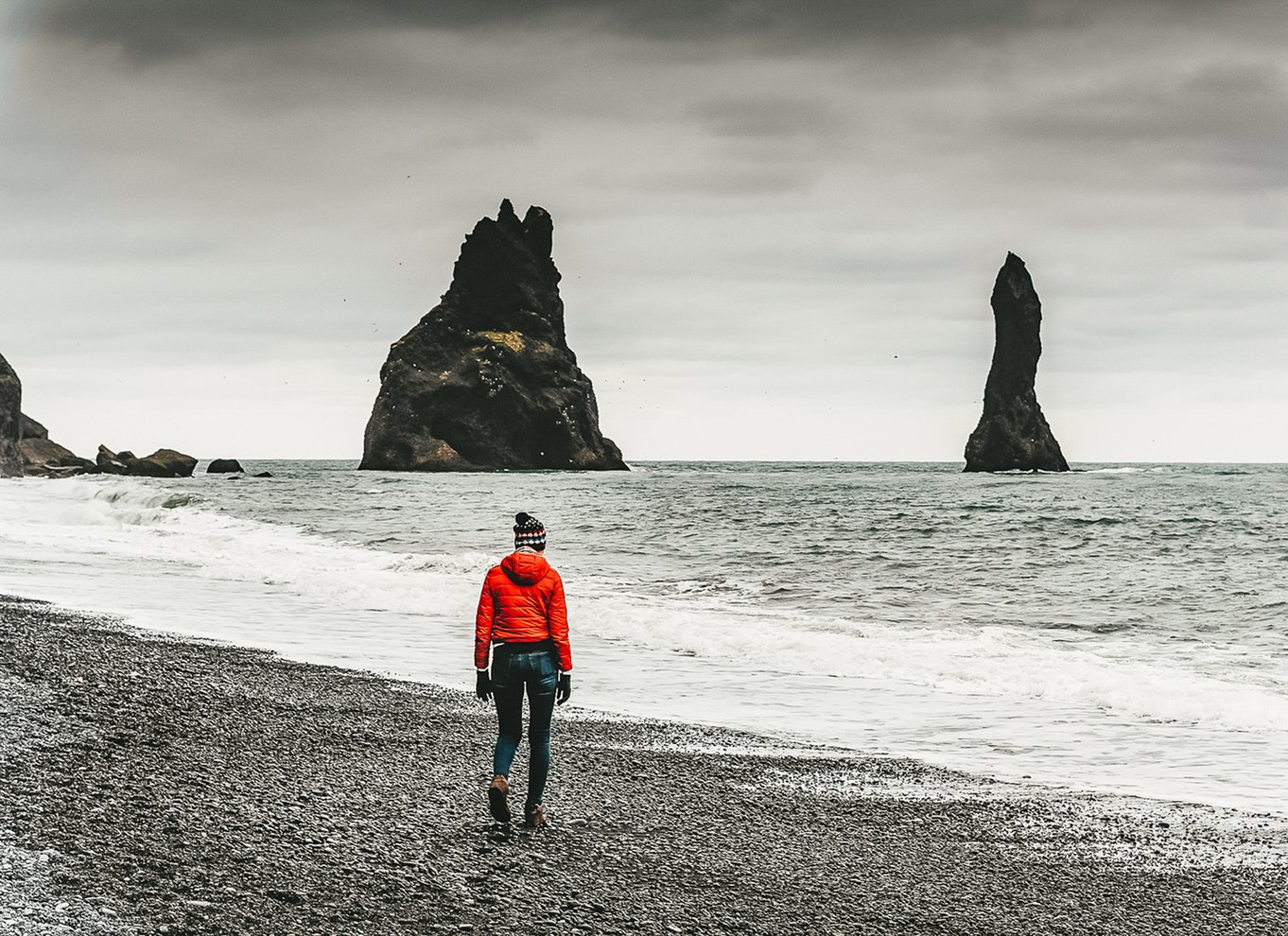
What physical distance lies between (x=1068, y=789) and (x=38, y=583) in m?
20.5

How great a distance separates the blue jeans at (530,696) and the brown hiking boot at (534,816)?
0.05 m

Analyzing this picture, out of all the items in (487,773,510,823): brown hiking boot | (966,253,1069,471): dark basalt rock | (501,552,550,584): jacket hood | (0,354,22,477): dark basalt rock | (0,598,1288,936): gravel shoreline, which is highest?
(966,253,1069,471): dark basalt rock

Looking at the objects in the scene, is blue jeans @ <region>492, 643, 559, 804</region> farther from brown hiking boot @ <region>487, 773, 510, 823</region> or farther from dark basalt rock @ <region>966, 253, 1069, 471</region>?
dark basalt rock @ <region>966, 253, 1069, 471</region>

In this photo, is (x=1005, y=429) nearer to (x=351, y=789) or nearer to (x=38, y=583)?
(x=38, y=583)

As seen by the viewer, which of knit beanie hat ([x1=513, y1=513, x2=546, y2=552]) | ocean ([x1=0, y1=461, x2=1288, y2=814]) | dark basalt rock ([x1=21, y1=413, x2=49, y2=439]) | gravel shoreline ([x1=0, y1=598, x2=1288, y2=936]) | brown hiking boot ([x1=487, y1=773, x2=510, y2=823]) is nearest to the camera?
gravel shoreline ([x1=0, y1=598, x2=1288, y2=936])

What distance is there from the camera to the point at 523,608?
27.1 ft

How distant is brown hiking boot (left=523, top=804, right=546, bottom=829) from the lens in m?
8.14

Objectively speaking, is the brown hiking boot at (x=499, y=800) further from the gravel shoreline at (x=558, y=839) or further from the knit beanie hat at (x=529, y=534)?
the knit beanie hat at (x=529, y=534)

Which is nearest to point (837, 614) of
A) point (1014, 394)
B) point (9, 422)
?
point (9, 422)

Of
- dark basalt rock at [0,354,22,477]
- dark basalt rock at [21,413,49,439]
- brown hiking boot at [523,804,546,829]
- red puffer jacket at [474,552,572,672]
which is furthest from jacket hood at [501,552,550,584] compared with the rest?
dark basalt rock at [21,413,49,439]

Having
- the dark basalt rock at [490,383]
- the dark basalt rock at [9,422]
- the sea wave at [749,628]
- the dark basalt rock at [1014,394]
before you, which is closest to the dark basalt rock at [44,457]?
the dark basalt rock at [9,422]

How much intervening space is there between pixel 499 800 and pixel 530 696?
72 cm

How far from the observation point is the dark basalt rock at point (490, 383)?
516ft

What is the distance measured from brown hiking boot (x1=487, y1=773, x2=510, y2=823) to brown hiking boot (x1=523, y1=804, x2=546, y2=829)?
0.75 ft
